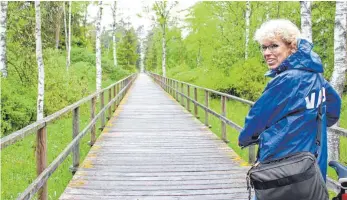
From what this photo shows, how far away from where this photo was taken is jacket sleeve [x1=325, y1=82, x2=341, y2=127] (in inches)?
104

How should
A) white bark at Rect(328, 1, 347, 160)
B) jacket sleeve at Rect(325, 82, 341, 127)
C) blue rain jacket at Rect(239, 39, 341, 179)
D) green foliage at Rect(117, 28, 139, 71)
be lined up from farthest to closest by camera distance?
green foliage at Rect(117, 28, 139, 71), white bark at Rect(328, 1, 347, 160), jacket sleeve at Rect(325, 82, 341, 127), blue rain jacket at Rect(239, 39, 341, 179)

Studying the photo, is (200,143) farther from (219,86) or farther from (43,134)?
(219,86)

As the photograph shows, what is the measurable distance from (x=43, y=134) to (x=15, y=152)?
6404 mm

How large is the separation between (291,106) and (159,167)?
13.5 ft

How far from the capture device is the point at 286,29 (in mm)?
2479

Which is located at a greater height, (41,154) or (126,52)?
(126,52)

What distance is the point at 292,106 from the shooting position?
7.48ft

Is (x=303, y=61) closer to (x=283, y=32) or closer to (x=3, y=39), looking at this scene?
(x=283, y=32)

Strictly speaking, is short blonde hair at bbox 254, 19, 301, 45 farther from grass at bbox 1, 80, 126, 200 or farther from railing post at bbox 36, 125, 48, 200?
grass at bbox 1, 80, 126, 200

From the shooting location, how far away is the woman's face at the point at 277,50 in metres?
2.51

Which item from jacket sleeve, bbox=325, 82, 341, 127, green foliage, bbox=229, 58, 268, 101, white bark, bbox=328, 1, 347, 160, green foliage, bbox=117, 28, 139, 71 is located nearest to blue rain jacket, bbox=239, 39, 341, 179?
jacket sleeve, bbox=325, 82, 341, 127

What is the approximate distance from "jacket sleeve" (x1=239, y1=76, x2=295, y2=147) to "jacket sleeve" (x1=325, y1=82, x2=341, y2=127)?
504 mm

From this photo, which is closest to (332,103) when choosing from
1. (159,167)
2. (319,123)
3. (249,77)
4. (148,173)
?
(319,123)

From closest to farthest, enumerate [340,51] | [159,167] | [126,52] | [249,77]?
[159,167]
[340,51]
[249,77]
[126,52]
